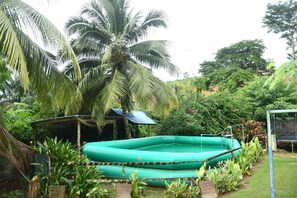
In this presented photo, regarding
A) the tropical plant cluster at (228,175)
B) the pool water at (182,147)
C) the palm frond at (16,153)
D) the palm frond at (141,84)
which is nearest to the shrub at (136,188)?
the tropical plant cluster at (228,175)

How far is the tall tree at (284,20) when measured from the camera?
24.9 meters

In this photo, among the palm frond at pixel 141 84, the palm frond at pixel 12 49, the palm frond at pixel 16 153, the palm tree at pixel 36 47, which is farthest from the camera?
the palm frond at pixel 141 84

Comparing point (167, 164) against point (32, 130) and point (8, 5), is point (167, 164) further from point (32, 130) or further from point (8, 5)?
point (32, 130)

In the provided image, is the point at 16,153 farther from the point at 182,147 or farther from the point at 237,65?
the point at 237,65

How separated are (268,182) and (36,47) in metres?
6.63

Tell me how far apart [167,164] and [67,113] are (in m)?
5.73

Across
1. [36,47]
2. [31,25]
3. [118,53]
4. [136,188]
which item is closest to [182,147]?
[118,53]

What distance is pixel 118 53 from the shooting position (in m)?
12.0

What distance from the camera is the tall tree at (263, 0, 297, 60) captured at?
24.9 meters

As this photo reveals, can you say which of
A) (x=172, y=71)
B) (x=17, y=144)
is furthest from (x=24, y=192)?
(x=172, y=71)

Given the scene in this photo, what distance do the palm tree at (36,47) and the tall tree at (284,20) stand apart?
2392cm

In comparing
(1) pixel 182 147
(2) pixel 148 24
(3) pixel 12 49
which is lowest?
(1) pixel 182 147

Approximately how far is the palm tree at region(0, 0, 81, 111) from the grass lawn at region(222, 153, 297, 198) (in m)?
4.70

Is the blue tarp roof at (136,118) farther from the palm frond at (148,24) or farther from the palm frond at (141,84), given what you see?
the palm frond at (148,24)
